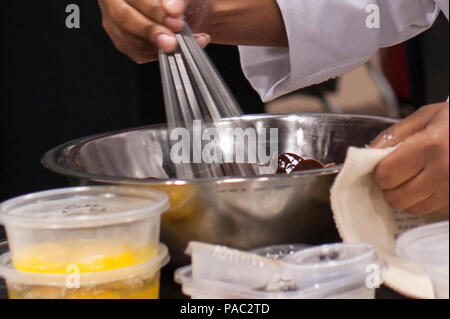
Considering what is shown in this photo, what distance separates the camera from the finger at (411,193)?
680mm

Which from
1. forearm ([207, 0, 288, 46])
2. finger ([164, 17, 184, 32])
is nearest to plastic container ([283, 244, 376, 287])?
finger ([164, 17, 184, 32])

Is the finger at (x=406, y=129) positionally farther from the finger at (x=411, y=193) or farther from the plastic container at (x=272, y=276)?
the plastic container at (x=272, y=276)

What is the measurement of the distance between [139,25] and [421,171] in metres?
0.39

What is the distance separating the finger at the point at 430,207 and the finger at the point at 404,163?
29 millimetres

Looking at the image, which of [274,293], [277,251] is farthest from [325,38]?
[274,293]

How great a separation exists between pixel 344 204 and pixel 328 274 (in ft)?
0.39

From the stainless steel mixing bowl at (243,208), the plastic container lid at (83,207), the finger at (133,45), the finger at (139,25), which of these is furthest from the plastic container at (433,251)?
the finger at (133,45)

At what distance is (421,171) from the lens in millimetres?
685

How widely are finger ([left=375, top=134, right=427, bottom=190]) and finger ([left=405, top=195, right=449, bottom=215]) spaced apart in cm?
3

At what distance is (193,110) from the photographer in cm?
83

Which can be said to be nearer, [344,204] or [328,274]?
[328,274]

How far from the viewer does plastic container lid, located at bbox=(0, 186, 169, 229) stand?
62 centimetres
